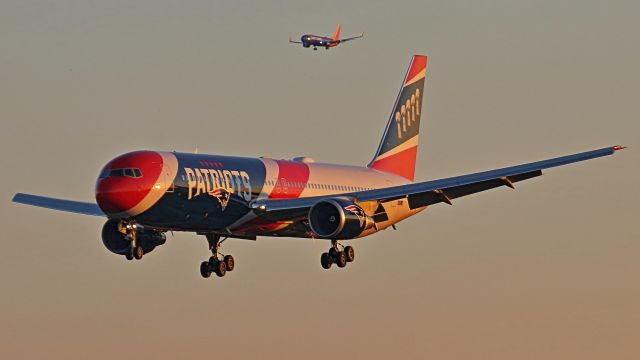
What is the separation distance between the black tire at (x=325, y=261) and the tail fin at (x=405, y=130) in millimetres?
11880

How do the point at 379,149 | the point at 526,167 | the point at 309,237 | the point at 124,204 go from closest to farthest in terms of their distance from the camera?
the point at 124,204, the point at 526,167, the point at 309,237, the point at 379,149

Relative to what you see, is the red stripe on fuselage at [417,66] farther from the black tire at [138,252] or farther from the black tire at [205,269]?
the black tire at [138,252]

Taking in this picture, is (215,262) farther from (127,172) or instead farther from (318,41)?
(318,41)

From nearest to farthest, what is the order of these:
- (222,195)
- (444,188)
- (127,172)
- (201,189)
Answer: (127,172)
(201,189)
(222,195)
(444,188)

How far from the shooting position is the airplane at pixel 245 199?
70938mm

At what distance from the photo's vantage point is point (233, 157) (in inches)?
3017

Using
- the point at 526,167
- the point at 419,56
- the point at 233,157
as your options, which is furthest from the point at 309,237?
the point at 419,56

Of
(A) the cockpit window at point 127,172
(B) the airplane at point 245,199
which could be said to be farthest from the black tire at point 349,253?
(A) the cockpit window at point 127,172

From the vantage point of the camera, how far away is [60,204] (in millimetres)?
82938

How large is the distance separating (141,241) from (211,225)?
19.8 feet

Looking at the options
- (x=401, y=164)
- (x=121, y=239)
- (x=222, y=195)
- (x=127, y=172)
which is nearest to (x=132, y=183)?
(x=127, y=172)

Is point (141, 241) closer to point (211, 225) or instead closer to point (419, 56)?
point (211, 225)

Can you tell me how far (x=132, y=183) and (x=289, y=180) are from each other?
11.5 meters

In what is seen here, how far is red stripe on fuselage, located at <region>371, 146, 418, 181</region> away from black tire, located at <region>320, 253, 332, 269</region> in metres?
11.9
